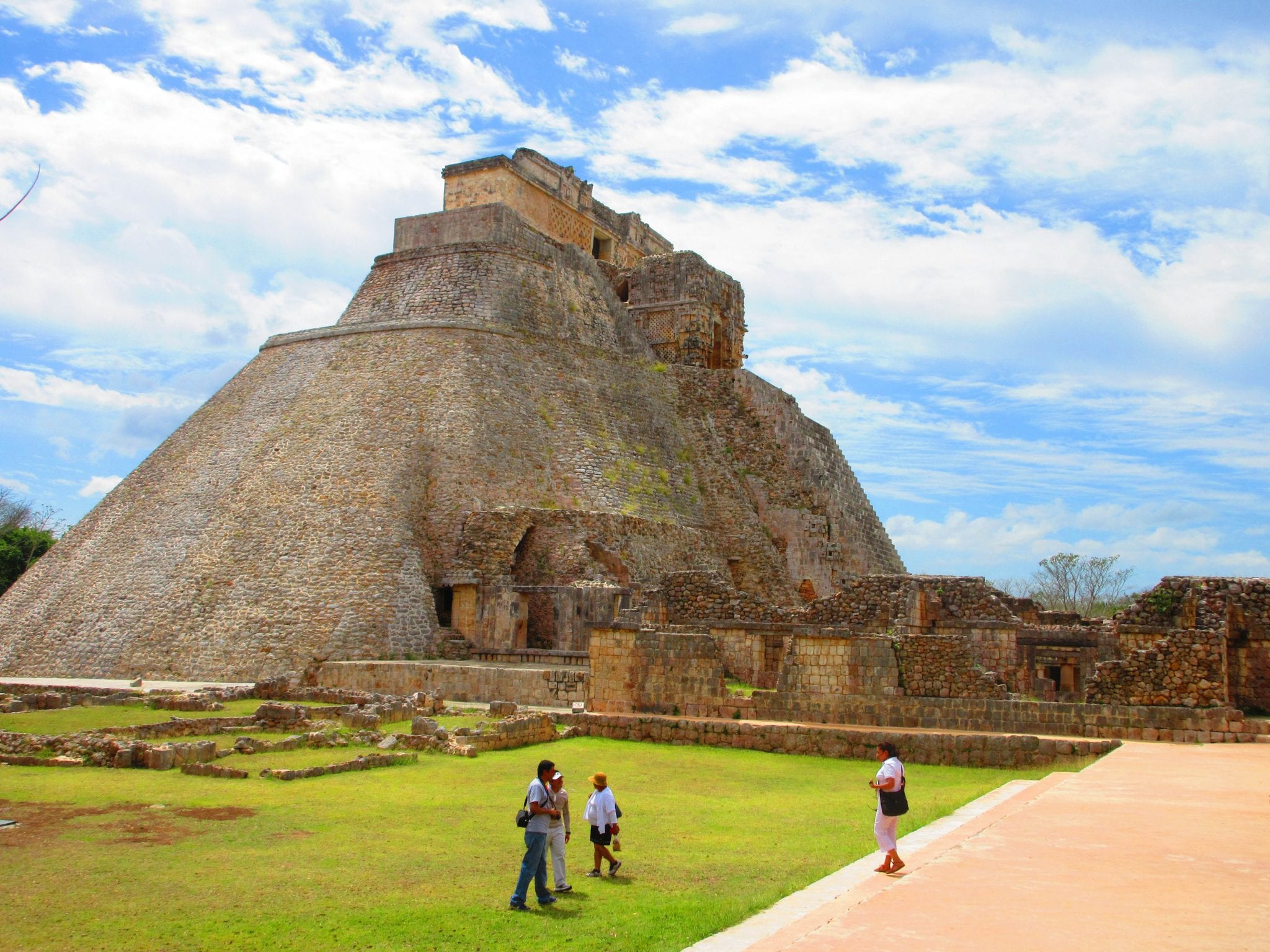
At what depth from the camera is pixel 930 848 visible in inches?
282

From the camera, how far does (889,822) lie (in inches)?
273

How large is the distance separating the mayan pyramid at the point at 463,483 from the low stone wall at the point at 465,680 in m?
0.68

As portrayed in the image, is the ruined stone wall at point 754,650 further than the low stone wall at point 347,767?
Yes

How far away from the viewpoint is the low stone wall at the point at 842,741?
1187 centimetres

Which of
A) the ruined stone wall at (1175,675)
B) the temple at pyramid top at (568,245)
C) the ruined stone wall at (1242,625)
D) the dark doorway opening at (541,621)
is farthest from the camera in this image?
the temple at pyramid top at (568,245)

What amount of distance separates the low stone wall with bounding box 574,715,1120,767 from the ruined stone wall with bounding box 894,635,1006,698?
3.91ft

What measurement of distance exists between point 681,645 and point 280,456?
13.2m

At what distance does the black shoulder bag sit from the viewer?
7008 mm

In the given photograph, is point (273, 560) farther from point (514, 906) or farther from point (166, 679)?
point (514, 906)

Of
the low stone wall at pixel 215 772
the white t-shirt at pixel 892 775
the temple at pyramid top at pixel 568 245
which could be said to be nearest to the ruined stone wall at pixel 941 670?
the white t-shirt at pixel 892 775

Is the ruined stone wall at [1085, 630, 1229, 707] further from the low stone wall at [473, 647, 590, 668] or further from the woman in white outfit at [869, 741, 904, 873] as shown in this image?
the low stone wall at [473, 647, 590, 668]

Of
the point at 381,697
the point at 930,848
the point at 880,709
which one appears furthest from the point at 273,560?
the point at 930,848

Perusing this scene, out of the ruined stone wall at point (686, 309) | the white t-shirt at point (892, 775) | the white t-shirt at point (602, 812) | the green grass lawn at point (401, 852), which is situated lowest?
the green grass lawn at point (401, 852)

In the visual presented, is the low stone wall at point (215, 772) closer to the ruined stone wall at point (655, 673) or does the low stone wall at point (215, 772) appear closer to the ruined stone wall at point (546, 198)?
the ruined stone wall at point (655, 673)
